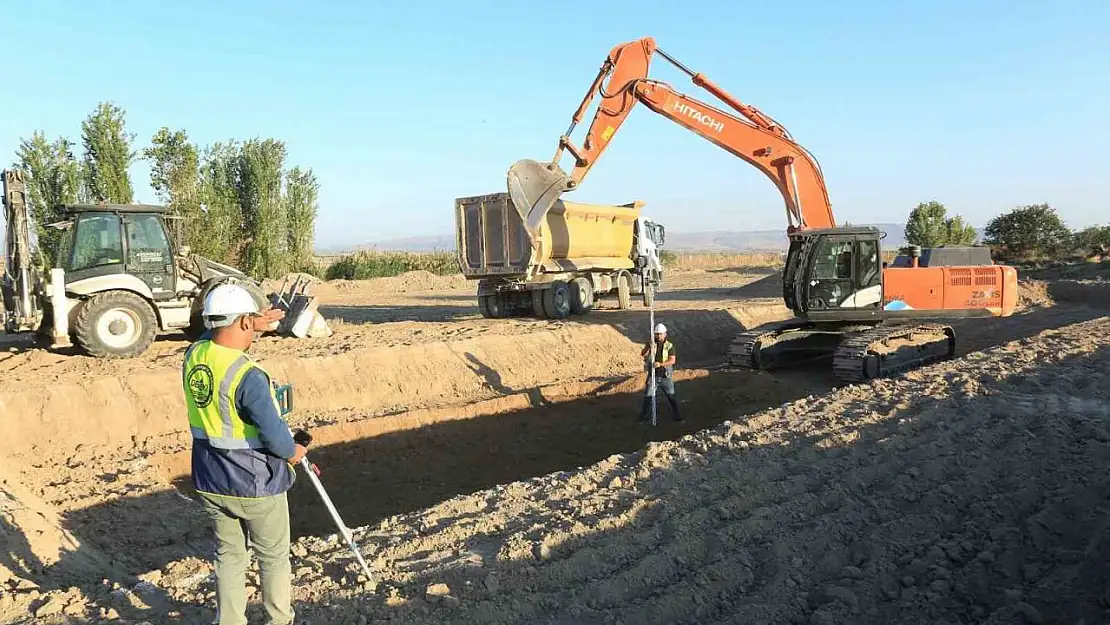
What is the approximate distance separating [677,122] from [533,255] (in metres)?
3.96

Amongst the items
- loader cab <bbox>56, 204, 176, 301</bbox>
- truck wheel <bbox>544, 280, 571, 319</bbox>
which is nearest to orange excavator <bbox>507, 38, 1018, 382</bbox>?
truck wheel <bbox>544, 280, 571, 319</bbox>

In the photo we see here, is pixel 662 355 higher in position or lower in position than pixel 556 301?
lower

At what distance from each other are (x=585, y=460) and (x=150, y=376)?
5.94 m

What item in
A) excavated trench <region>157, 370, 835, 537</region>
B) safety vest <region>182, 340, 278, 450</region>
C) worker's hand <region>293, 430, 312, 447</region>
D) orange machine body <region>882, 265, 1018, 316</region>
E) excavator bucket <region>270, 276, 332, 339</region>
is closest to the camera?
safety vest <region>182, 340, 278, 450</region>

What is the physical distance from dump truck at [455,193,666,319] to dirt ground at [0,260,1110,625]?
150 inches

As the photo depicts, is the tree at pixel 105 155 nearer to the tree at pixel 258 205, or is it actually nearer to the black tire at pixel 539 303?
the tree at pixel 258 205

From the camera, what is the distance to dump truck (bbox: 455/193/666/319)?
609 inches

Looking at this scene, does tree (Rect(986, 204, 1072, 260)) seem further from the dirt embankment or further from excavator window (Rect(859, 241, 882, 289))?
the dirt embankment

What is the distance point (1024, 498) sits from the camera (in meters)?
5.16

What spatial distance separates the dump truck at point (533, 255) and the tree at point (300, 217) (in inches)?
745

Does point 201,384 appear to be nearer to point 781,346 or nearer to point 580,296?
point 781,346

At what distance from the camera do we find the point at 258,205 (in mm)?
30609

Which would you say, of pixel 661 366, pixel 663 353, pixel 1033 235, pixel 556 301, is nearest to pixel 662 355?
pixel 663 353

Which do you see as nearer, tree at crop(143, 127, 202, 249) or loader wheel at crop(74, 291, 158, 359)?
loader wheel at crop(74, 291, 158, 359)
